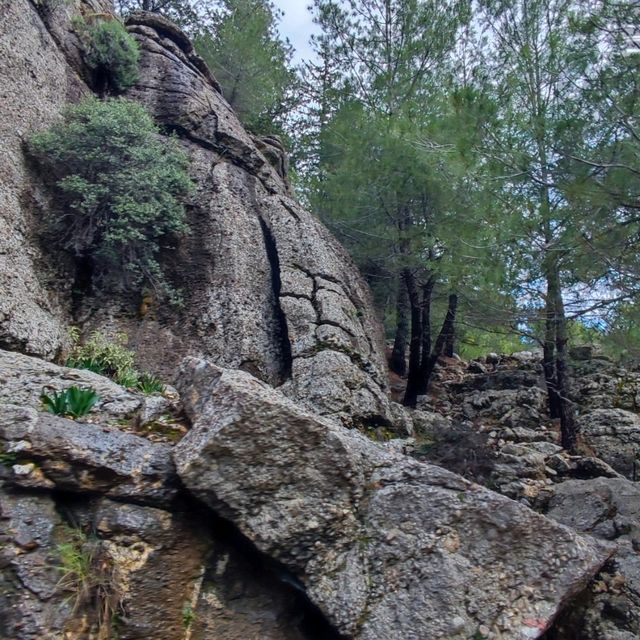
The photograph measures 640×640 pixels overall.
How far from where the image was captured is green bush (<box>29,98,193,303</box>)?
8617 mm

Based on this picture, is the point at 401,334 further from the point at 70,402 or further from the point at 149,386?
the point at 70,402

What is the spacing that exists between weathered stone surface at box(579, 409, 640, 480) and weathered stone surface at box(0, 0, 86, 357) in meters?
8.47

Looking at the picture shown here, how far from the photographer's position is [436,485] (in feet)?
14.5

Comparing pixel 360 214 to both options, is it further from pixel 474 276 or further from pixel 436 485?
pixel 436 485

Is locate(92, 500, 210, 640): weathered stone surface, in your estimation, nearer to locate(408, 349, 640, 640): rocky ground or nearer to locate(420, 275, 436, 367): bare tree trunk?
locate(408, 349, 640, 640): rocky ground

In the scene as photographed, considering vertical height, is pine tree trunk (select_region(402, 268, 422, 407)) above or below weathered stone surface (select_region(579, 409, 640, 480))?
above

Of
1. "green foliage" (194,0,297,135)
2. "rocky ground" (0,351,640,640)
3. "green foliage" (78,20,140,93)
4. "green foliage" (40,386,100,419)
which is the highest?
"green foliage" (194,0,297,135)

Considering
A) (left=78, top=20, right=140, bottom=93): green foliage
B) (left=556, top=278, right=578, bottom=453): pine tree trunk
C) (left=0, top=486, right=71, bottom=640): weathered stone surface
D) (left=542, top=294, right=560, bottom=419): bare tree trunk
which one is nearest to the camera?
(left=0, top=486, right=71, bottom=640): weathered stone surface

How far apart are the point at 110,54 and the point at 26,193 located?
15.1 feet

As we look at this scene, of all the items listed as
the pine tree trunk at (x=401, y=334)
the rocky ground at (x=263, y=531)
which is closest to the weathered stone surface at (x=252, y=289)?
the pine tree trunk at (x=401, y=334)

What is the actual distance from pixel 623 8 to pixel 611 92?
871 mm

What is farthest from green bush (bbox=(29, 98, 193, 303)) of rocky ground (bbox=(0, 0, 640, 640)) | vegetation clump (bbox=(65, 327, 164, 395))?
rocky ground (bbox=(0, 0, 640, 640))

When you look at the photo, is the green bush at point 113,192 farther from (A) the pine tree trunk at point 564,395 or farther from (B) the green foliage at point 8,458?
(A) the pine tree trunk at point 564,395

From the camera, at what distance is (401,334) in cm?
1482
